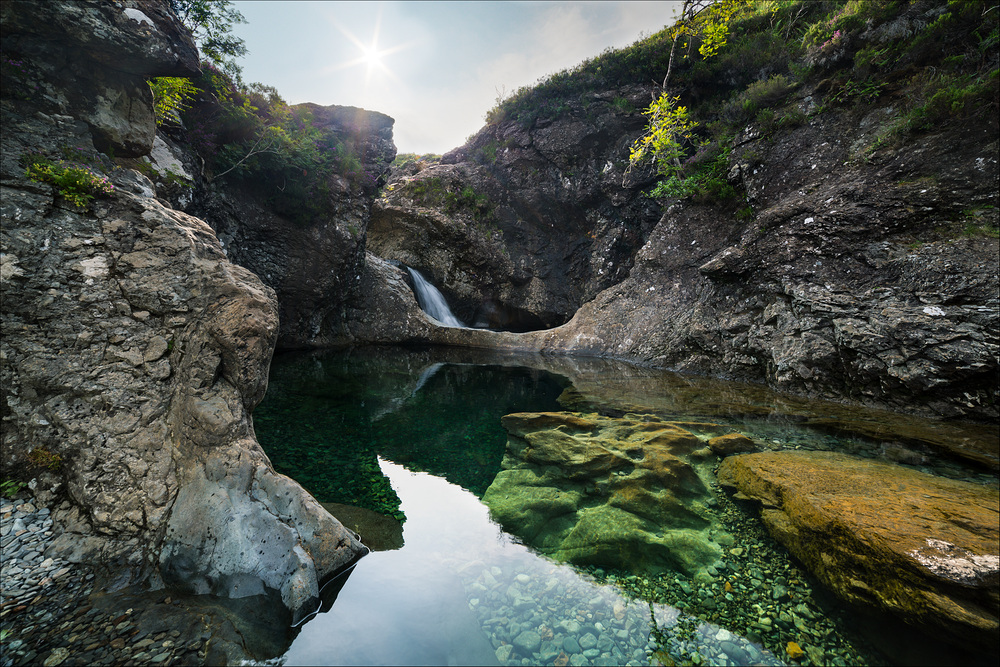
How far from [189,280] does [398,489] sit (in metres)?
3.03

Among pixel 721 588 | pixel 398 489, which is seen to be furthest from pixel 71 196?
pixel 721 588

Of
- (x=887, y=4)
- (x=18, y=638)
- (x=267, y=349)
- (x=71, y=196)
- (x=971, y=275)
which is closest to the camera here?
(x=18, y=638)

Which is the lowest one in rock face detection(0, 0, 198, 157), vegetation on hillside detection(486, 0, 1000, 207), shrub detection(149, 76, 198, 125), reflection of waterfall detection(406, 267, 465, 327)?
reflection of waterfall detection(406, 267, 465, 327)

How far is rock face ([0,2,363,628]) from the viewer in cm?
273

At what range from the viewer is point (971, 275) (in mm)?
6250

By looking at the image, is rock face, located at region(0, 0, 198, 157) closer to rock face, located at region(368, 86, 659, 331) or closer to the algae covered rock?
the algae covered rock

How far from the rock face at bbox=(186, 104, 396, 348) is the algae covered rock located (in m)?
10.8

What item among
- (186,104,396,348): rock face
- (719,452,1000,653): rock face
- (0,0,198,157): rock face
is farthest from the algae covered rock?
(186,104,396,348): rock face

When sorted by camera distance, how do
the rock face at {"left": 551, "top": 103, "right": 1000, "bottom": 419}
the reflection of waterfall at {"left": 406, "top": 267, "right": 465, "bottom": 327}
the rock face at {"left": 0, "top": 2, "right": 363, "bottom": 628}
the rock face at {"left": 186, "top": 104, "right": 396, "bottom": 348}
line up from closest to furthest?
1. the rock face at {"left": 0, "top": 2, "right": 363, "bottom": 628}
2. the rock face at {"left": 551, "top": 103, "right": 1000, "bottom": 419}
3. the rock face at {"left": 186, "top": 104, "right": 396, "bottom": 348}
4. the reflection of waterfall at {"left": 406, "top": 267, "right": 465, "bottom": 327}

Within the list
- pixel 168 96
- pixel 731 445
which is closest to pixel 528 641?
pixel 731 445

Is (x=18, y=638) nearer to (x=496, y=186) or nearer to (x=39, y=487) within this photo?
(x=39, y=487)

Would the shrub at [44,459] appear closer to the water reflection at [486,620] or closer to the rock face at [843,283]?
the water reflection at [486,620]

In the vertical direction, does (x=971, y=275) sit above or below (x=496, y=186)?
below

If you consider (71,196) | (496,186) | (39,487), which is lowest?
(39,487)
